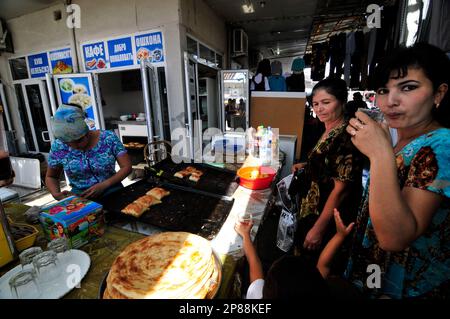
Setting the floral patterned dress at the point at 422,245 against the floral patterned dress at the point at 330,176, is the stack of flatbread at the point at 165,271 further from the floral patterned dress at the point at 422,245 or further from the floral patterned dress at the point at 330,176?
the floral patterned dress at the point at 330,176

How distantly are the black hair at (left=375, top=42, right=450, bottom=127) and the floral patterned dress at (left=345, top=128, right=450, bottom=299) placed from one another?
0.47ft

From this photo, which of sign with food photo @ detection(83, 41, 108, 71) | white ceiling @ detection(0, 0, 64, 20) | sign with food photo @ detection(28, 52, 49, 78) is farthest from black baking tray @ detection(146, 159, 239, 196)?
sign with food photo @ detection(28, 52, 49, 78)

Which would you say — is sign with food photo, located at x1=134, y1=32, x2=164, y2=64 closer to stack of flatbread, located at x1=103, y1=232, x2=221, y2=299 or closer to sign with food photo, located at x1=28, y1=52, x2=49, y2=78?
sign with food photo, located at x1=28, y1=52, x2=49, y2=78

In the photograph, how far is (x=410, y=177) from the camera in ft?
2.61

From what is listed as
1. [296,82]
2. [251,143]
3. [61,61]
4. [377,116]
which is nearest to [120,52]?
[61,61]

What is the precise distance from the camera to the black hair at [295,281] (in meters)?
0.63

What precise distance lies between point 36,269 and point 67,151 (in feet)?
4.55

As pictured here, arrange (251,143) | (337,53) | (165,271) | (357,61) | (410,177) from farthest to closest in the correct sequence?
(337,53) < (357,61) < (251,143) < (165,271) < (410,177)

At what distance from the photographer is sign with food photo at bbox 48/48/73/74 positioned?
4.90 m

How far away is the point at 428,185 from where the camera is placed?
0.73 m

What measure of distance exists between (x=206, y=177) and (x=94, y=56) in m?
4.45

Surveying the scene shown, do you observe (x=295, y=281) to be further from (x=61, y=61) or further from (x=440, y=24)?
(x=61, y=61)
